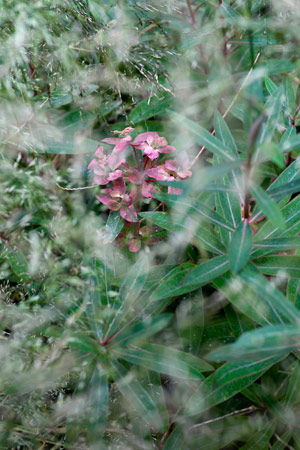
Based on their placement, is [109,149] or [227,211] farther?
[109,149]

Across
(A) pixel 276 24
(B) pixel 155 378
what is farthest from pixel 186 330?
(A) pixel 276 24

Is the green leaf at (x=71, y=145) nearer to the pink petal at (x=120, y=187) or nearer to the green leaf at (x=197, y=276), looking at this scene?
the pink petal at (x=120, y=187)

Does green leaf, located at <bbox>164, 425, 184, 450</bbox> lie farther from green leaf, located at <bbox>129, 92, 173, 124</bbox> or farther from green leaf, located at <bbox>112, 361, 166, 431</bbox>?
green leaf, located at <bbox>129, 92, 173, 124</bbox>

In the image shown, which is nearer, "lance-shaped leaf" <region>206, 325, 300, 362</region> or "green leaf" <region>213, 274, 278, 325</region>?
"lance-shaped leaf" <region>206, 325, 300, 362</region>

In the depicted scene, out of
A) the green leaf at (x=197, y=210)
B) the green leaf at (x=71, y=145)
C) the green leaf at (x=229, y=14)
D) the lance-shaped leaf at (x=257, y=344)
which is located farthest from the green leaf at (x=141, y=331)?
the green leaf at (x=229, y=14)

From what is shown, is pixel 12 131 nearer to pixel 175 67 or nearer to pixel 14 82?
pixel 14 82

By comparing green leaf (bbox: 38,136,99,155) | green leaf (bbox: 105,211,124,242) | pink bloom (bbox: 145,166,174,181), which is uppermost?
green leaf (bbox: 38,136,99,155)

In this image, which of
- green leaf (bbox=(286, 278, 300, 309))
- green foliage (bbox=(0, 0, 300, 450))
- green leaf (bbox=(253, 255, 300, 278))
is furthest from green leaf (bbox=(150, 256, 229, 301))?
green leaf (bbox=(286, 278, 300, 309))

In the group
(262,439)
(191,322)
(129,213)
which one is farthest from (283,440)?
(129,213)
